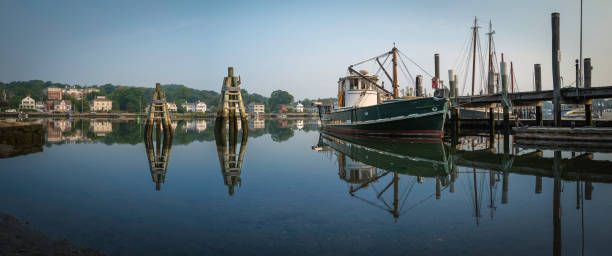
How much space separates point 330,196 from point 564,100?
20090 mm

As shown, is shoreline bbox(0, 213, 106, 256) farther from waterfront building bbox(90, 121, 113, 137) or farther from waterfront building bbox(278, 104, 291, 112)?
waterfront building bbox(278, 104, 291, 112)

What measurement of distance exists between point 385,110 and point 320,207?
54.5 feet

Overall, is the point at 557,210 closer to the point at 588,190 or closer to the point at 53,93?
the point at 588,190

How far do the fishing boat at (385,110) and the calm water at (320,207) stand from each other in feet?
29.3

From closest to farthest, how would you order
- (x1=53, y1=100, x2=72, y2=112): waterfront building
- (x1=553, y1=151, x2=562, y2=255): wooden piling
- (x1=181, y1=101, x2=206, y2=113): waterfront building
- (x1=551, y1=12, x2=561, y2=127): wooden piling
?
(x1=553, y1=151, x2=562, y2=255): wooden piling, (x1=551, y1=12, x2=561, y2=127): wooden piling, (x1=53, y1=100, x2=72, y2=112): waterfront building, (x1=181, y1=101, x2=206, y2=113): waterfront building

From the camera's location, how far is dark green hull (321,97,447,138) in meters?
20.9

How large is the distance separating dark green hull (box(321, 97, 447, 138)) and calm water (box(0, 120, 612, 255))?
29.0ft

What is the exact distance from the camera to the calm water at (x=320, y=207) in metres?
4.66

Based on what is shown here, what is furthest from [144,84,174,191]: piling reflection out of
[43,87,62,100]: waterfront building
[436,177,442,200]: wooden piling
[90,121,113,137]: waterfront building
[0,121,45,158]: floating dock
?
[43,87,62,100]: waterfront building

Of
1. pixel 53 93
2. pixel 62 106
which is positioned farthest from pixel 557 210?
pixel 53 93

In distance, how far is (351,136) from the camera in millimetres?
27734

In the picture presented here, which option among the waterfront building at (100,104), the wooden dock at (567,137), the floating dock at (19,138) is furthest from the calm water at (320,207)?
the waterfront building at (100,104)

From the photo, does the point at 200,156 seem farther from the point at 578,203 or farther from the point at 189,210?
the point at 578,203

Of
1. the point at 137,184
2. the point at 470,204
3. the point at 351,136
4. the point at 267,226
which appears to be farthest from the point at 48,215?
the point at 351,136
